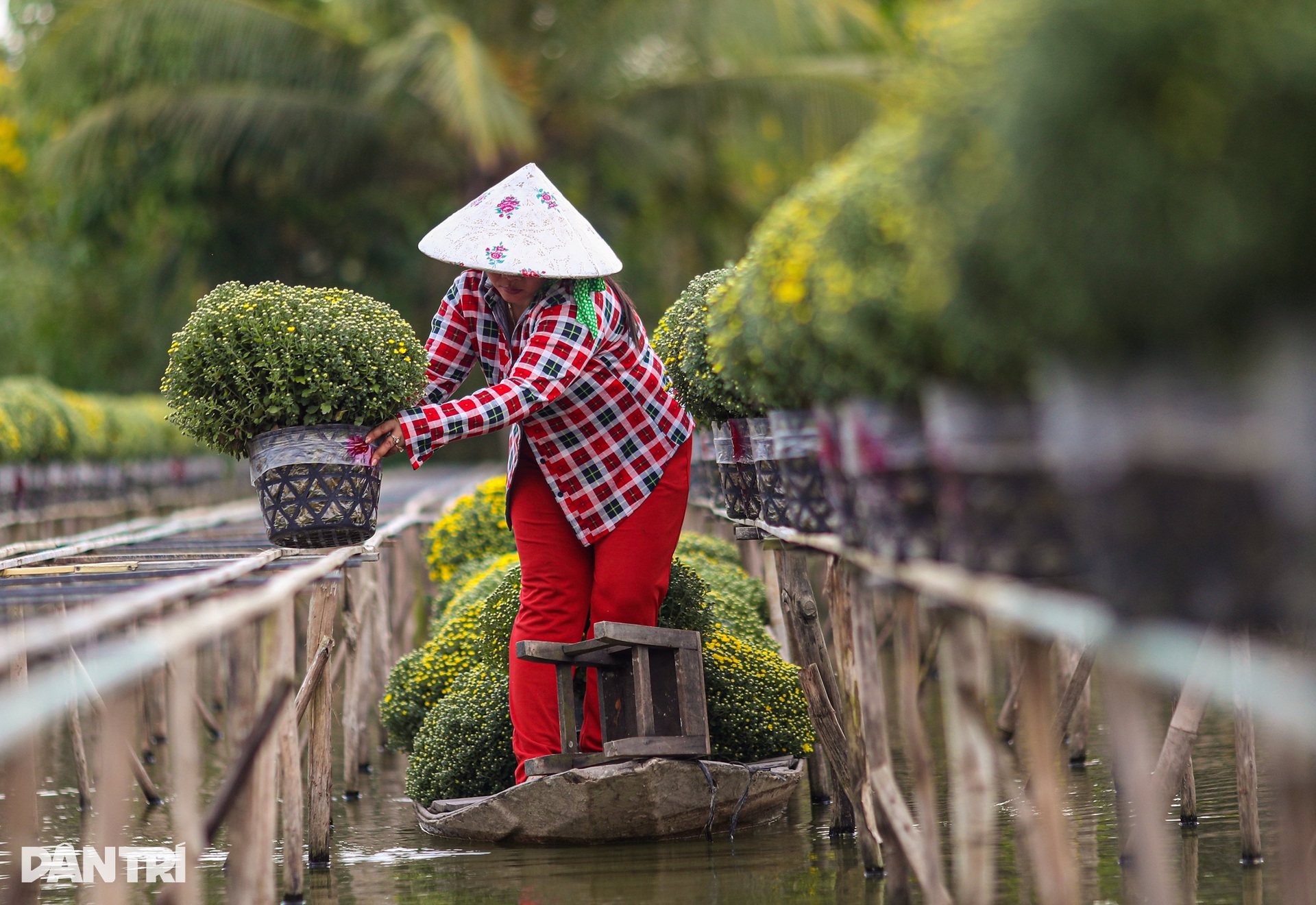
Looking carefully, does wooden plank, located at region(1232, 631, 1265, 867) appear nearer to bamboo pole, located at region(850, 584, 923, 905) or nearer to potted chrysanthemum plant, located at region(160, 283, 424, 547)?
bamboo pole, located at region(850, 584, 923, 905)

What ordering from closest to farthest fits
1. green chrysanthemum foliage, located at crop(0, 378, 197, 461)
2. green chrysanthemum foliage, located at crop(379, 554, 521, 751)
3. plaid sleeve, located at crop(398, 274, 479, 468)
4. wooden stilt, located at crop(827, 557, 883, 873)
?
wooden stilt, located at crop(827, 557, 883, 873), plaid sleeve, located at crop(398, 274, 479, 468), green chrysanthemum foliage, located at crop(379, 554, 521, 751), green chrysanthemum foliage, located at crop(0, 378, 197, 461)

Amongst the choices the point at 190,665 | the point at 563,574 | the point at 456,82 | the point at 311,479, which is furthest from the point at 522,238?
the point at 456,82

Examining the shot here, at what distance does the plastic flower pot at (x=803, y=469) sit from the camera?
3952mm

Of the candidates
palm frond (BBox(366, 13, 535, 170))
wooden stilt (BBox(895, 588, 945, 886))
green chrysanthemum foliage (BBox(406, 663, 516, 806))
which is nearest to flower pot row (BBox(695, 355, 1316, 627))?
wooden stilt (BBox(895, 588, 945, 886))

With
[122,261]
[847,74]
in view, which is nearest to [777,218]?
[847,74]

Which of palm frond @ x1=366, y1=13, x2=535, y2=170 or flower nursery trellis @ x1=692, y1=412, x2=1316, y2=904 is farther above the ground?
palm frond @ x1=366, y1=13, x2=535, y2=170

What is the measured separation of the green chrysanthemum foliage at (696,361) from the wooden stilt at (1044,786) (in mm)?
1794

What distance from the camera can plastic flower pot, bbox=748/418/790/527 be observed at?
476 centimetres

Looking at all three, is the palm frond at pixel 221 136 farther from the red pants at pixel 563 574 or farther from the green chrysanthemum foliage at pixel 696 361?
the red pants at pixel 563 574

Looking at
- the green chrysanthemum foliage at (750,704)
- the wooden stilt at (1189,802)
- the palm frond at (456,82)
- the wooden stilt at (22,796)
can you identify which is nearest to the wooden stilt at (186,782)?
the wooden stilt at (22,796)

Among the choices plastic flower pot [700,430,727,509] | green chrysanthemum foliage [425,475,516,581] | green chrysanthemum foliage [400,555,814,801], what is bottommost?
green chrysanthemum foliage [400,555,814,801]

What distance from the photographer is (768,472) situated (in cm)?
484

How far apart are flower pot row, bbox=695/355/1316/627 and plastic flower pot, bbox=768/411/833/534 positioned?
75 centimetres

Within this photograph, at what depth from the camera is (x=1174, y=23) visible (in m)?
1.93
